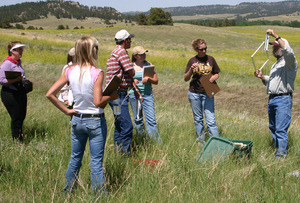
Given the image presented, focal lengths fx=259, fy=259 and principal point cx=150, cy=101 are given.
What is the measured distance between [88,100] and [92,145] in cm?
44

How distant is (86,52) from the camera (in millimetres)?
2453

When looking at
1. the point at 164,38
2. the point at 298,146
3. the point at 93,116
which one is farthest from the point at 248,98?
the point at 164,38

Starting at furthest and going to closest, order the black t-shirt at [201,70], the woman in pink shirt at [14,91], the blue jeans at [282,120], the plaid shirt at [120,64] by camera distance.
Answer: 1. the black t-shirt at [201,70]
2. the woman in pink shirt at [14,91]
3. the blue jeans at [282,120]
4. the plaid shirt at [120,64]

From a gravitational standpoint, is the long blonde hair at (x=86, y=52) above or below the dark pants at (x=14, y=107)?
above

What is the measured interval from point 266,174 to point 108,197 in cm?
183

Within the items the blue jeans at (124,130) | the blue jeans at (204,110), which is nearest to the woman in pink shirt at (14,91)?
the blue jeans at (124,130)

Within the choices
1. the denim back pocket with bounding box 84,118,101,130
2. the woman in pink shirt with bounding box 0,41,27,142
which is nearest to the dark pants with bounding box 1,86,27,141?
the woman in pink shirt with bounding box 0,41,27,142

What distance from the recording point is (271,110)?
164 inches

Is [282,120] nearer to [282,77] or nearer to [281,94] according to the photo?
[281,94]

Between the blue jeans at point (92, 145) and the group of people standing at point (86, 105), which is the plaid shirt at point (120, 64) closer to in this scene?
the group of people standing at point (86, 105)

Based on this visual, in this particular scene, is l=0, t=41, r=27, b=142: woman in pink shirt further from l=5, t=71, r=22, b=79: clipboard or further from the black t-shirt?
the black t-shirt

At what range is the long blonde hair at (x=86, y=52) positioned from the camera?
2.43 meters

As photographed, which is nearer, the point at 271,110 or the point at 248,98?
the point at 271,110

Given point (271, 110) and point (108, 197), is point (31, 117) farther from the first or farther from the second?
point (271, 110)
